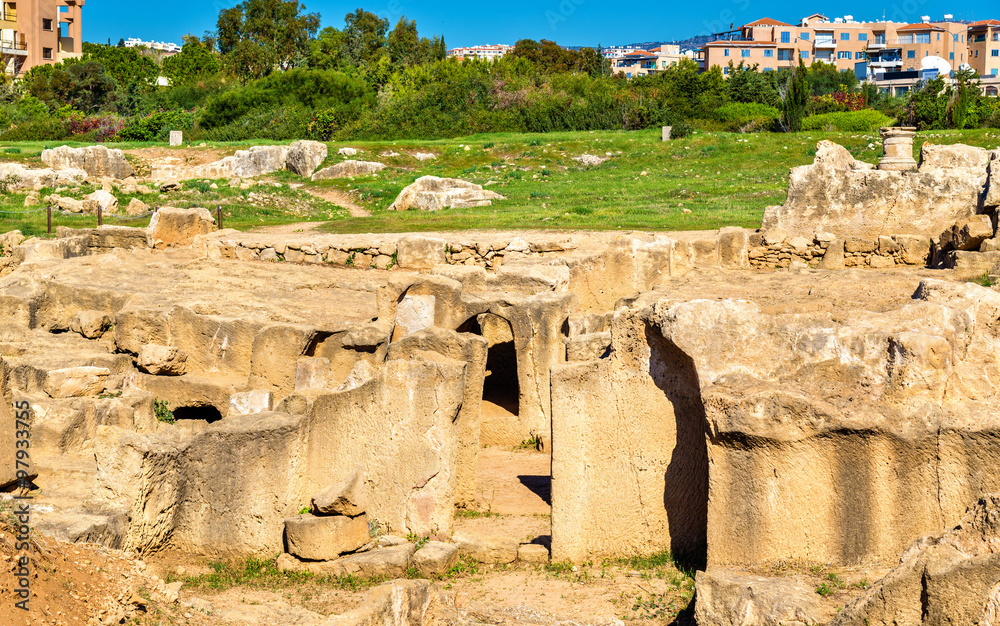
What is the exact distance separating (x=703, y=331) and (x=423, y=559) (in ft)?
8.44

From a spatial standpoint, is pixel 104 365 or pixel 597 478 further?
pixel 104 365

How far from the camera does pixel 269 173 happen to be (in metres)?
29.8

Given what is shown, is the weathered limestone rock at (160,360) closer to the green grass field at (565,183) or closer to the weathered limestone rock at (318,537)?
the weathered limestone rock at (318,537)

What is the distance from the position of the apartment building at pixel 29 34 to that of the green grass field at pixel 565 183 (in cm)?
3250

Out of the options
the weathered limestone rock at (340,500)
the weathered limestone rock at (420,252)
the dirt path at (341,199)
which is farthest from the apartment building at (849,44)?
the weathered limestone rock at (340,500)

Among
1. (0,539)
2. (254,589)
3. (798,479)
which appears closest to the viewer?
(0,539)

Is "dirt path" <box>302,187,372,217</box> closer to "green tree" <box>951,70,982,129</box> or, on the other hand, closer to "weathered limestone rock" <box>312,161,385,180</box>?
"weathered limestone rock" <box>312,161,385,180</box>

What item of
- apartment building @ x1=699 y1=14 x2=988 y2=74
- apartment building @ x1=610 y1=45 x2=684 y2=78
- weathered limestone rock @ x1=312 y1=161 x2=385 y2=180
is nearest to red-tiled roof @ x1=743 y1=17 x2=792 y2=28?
apartment building @ x1=699 y1=14 x2=988 y2=74

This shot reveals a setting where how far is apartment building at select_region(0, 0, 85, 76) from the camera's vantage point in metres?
61.6

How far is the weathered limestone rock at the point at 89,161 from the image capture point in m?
28.4

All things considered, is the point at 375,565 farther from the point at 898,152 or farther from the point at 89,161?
the point at 89,161

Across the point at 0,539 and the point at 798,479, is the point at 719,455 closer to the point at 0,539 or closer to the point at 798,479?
the point at 798,479

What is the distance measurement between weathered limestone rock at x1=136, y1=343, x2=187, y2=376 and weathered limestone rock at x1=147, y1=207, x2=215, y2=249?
694 centimetres

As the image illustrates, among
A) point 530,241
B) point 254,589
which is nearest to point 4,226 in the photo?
point 530,241
